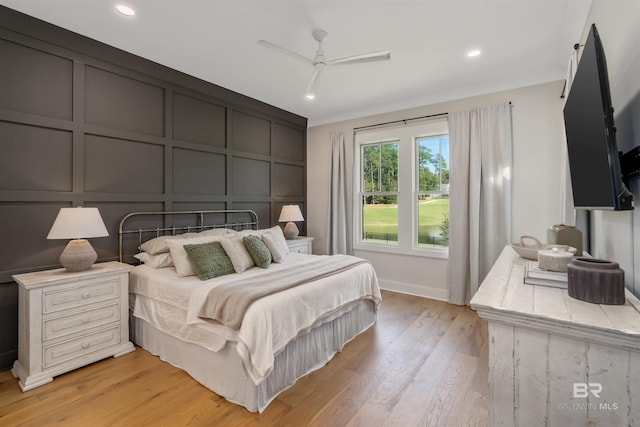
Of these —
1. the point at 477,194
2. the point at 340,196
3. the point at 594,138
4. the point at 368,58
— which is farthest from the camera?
the point at 340,196

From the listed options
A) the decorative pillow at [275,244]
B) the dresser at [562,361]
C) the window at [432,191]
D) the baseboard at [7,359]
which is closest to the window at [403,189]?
the window at [432,191]

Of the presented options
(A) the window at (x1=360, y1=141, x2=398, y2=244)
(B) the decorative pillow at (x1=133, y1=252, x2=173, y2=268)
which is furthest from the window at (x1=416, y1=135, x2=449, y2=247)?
(B) the decorative pillow at (x1=133, y1=252, x2=173, y2=268)

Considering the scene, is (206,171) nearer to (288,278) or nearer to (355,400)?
(288,278)

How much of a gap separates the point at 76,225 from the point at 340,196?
137 inches

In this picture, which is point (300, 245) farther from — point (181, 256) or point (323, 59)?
point (323, 59)

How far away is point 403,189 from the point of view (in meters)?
4.44

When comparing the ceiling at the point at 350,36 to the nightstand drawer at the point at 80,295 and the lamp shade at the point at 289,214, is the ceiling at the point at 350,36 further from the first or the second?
the nightstand drawer at the point at 80,295

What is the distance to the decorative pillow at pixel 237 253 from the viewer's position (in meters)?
2.80

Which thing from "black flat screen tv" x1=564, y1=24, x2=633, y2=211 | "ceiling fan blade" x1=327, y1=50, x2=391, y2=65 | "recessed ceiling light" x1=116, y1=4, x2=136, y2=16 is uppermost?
"recessed ceiling light" x1=116, y1=4, x2=136, y2=16

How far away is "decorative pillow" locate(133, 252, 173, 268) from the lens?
287 centimetres

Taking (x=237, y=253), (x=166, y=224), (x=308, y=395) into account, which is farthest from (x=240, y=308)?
(x=166, y=224)

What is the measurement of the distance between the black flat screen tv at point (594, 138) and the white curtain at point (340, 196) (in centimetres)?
331

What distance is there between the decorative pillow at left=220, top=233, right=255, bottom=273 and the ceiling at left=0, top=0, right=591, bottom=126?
1.94 meters

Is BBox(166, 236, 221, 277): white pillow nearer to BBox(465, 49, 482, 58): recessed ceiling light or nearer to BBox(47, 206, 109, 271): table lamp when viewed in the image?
BBox(47, 206, 109, 271): table lamp
